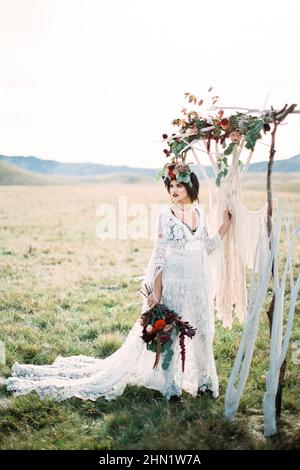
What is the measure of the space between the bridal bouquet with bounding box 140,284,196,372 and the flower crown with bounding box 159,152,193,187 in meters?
1.16

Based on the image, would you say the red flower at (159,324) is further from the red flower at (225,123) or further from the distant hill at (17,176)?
the distant hill at (17,176)

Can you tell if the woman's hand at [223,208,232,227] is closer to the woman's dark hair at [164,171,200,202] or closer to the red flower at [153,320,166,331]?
the woman's dark hair at [164,171,200,202]

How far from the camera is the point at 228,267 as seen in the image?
4906mm

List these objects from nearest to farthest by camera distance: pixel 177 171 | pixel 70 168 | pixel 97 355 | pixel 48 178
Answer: pixel 177 171
pixel 97 355
pixel 48 178
pixel 70 168

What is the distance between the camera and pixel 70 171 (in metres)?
50.0

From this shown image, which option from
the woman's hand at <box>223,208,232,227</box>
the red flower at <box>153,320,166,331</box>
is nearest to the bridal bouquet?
the red flower at <box>153,320,166,331</box>

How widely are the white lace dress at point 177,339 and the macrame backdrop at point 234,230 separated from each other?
124 millimetres

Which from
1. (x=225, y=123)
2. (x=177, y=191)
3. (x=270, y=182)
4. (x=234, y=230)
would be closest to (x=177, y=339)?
(x=234, y=230)

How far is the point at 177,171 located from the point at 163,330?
144cm

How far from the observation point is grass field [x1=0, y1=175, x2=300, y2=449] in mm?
3977

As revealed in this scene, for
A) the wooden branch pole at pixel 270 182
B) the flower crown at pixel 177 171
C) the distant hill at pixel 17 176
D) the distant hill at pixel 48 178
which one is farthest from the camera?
the distant hill at pixel 48 178

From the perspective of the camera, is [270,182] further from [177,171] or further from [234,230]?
[177,171]

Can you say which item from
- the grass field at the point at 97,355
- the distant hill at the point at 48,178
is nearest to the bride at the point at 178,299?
the grass field at the point at 97,355

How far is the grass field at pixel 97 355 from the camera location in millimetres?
3977
